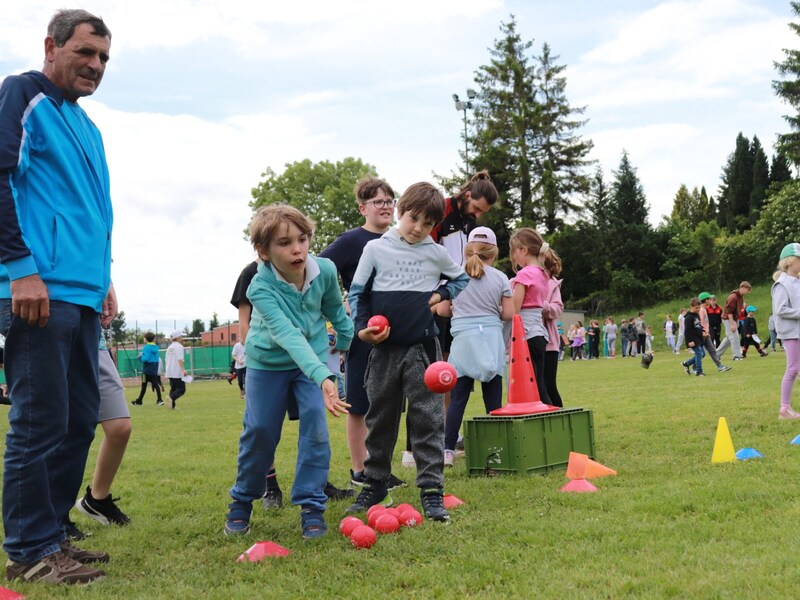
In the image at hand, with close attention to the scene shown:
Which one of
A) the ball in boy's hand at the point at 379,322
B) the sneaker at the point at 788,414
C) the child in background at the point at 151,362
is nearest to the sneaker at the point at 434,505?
the ball in boy's hand at the point at 379,322

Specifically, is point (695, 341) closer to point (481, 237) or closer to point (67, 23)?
point (481, 237)

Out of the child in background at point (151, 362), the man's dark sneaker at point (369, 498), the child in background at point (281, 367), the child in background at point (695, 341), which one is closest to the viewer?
the child in background at point (281, 367)

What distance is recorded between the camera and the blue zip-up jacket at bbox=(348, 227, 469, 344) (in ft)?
15.3

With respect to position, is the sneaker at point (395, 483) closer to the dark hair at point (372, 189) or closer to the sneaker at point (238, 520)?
the sneaker at point (238, 520)

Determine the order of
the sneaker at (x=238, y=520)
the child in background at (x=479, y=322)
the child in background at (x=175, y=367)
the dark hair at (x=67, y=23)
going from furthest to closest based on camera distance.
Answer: the child in background at (x=175, y=367) → the child in background at (x=479, y=322) → the sneaker at (x=238, y=520) → the dark hair at (x=67, y=23)

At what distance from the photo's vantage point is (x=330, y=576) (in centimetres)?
347

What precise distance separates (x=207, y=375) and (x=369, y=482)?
116 feet

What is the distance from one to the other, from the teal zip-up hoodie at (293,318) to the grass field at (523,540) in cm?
97

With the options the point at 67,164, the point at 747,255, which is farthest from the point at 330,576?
the point at 747,255

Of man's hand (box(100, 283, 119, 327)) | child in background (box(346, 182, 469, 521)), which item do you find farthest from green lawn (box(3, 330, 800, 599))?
man's hand (box(100, 283, 119, 327))

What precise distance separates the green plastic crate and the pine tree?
46.2 meters

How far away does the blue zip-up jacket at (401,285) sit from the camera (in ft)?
15.3

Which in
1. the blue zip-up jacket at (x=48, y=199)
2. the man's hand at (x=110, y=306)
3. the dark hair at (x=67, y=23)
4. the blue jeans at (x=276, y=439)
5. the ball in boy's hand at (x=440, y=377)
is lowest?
the blue jeans at (x=276, y=439)

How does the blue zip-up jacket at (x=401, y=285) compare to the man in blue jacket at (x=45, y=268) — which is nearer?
the man in blue jacket at (x=45, y=268)
